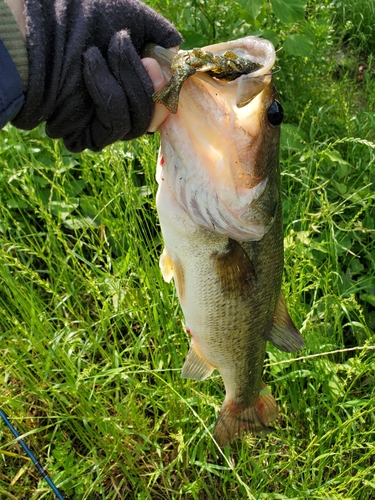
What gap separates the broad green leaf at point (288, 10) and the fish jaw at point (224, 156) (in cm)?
174

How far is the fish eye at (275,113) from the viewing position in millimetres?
1390

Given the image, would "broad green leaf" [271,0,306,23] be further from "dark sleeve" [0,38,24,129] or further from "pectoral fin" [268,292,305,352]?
"dark sleeve" [0,38,24,129]

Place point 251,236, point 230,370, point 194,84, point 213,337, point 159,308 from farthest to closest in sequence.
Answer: point 159,308 < point 230,370 < point 213,337 < point 251,236 < point 194,84

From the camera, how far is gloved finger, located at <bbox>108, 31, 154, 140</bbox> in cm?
130

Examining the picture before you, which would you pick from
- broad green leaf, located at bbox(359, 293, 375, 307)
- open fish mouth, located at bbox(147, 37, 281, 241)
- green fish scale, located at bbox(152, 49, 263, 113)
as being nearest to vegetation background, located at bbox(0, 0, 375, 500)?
broad green leaf, located at bbox(359, 293, 375, 307)

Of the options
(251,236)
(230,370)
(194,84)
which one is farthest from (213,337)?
(194,84)

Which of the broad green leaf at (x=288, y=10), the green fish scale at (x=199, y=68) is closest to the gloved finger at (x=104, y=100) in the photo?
the green fish scale at (x=199, y=68)

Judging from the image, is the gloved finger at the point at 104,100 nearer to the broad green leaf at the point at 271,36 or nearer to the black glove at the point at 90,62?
the black glove at the point at 90,62

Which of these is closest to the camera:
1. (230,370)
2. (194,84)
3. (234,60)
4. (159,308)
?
(234,60)

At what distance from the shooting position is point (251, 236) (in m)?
1.62

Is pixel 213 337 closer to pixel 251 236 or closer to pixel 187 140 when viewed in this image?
pixel 251 236

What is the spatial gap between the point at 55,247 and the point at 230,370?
1.00 meters

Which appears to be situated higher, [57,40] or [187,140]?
[57,40]

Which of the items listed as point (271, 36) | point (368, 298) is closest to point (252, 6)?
point (271, 36)
